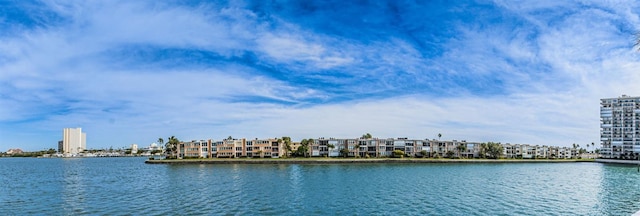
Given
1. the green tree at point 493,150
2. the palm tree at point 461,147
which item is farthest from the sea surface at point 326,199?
the green tree at point 493,150

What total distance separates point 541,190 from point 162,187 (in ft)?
162

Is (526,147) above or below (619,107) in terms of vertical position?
below

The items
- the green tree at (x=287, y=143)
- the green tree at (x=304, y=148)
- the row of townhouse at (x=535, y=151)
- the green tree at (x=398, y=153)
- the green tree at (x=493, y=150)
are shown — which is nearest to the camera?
the green tree at (x=398, y=153)

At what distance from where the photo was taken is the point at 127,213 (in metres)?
34.5

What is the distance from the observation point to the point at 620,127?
142 m

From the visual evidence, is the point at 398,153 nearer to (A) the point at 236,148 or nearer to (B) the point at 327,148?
(B) the point at 327,148

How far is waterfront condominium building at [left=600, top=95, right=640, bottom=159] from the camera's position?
138 m

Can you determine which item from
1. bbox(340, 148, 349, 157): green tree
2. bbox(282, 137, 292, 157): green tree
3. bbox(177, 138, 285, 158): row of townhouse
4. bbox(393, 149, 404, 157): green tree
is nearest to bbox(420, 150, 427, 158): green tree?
bbox(393, 149, 404, 157): green tree

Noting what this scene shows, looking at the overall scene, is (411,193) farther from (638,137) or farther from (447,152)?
(638,137)

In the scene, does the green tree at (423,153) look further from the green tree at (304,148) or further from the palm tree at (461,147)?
the green tree at (304,148)

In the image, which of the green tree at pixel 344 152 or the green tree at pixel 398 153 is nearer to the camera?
the green tree at pixel 398 153

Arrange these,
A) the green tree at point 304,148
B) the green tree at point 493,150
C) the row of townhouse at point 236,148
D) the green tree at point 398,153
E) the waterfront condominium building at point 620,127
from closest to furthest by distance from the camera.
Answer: the green tree at point 398,153 < the green tree at point 304,148 < the row of townhouse at point 236,148 < the waterfront condominium building at point 620,127 < the green tree at point 493,150

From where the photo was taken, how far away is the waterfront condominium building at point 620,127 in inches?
5448

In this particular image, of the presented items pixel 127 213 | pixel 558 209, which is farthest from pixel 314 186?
pixel 558 209
